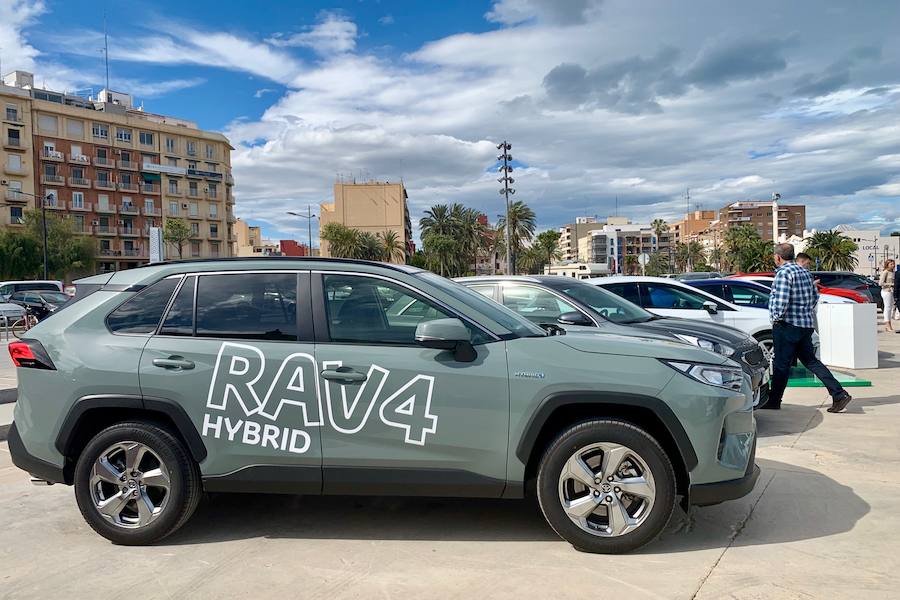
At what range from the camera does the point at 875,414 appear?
7.41 m

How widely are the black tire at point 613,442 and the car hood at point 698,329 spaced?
3.19 m

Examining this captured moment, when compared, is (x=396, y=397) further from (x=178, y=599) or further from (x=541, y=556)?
(x=178, y=599)

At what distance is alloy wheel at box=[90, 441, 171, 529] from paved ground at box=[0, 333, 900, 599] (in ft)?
0.71

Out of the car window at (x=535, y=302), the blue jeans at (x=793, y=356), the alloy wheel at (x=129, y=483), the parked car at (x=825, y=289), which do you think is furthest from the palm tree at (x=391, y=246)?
the alloy wheel at (x=129, y=483)

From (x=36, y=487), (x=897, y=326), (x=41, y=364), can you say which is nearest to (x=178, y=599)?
(x=41, y=364)

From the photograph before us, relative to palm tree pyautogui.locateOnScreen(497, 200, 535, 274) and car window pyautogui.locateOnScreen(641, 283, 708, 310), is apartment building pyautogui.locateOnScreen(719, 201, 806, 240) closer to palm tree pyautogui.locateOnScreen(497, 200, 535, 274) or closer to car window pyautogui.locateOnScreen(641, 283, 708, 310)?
palm tree pyautogui.locateOnScreen(497, 200, 535, 274)

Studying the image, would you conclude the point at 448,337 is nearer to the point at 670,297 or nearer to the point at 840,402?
the point at 840,402

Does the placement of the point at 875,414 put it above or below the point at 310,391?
below

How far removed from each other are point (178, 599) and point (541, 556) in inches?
73.4

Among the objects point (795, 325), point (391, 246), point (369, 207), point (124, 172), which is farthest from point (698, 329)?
point (369, 207)

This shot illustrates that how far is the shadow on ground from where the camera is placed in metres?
4.10

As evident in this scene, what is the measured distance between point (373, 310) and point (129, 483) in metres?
1.72

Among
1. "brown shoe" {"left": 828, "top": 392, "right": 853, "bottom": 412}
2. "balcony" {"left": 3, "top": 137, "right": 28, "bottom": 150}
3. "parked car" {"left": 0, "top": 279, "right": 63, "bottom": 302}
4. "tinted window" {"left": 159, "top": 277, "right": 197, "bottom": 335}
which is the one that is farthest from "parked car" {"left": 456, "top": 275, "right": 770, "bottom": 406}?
"balcony" {"left": 3, "top": 137, "right": 28, "bottom": 150}

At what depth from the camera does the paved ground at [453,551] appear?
341cm
